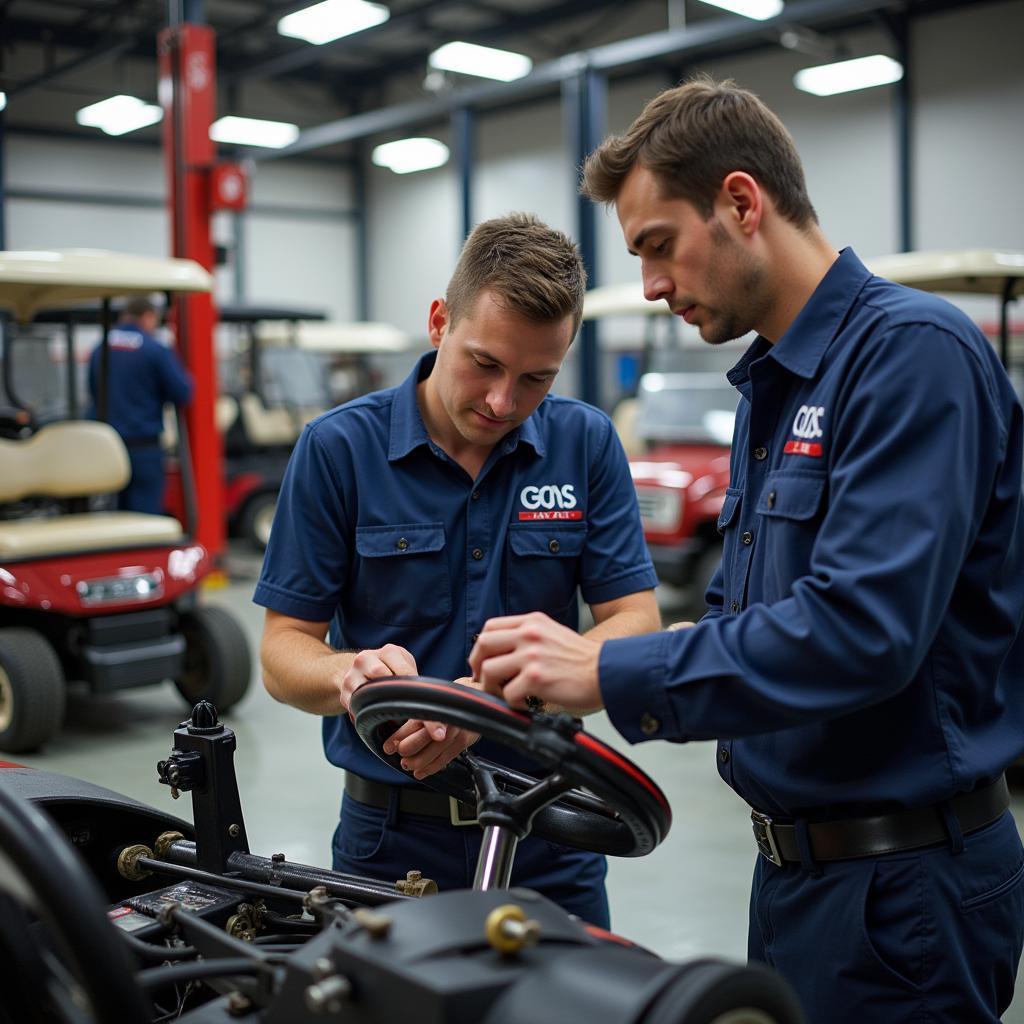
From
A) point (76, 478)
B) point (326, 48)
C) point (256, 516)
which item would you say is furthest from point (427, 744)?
point (326, 48)

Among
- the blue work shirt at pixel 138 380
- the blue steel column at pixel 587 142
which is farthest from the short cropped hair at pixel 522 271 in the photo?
the blue steel column at pixel 587 142

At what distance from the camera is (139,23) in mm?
15039

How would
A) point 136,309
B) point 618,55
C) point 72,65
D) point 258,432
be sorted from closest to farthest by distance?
1. point 136,309
2. point 618,55
3. point 258,432
4. point 72,65

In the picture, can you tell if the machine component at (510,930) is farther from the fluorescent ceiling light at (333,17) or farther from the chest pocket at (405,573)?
the fluorescent ceiling light at (333,17)

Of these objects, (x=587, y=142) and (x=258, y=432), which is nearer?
(x=587, y=142)

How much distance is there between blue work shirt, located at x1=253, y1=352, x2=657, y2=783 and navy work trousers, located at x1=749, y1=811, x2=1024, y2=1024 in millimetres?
578

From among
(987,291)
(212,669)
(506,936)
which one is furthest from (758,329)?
(987,291)

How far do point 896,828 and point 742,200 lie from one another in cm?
74

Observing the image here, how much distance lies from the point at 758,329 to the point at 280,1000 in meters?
0.93

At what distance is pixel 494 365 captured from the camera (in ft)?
5.74

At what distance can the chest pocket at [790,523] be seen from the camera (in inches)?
53.4

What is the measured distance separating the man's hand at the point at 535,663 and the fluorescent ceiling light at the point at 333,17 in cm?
1105

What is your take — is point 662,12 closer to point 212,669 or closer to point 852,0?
point 852,0

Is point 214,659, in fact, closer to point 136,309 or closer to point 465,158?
point 136,309
